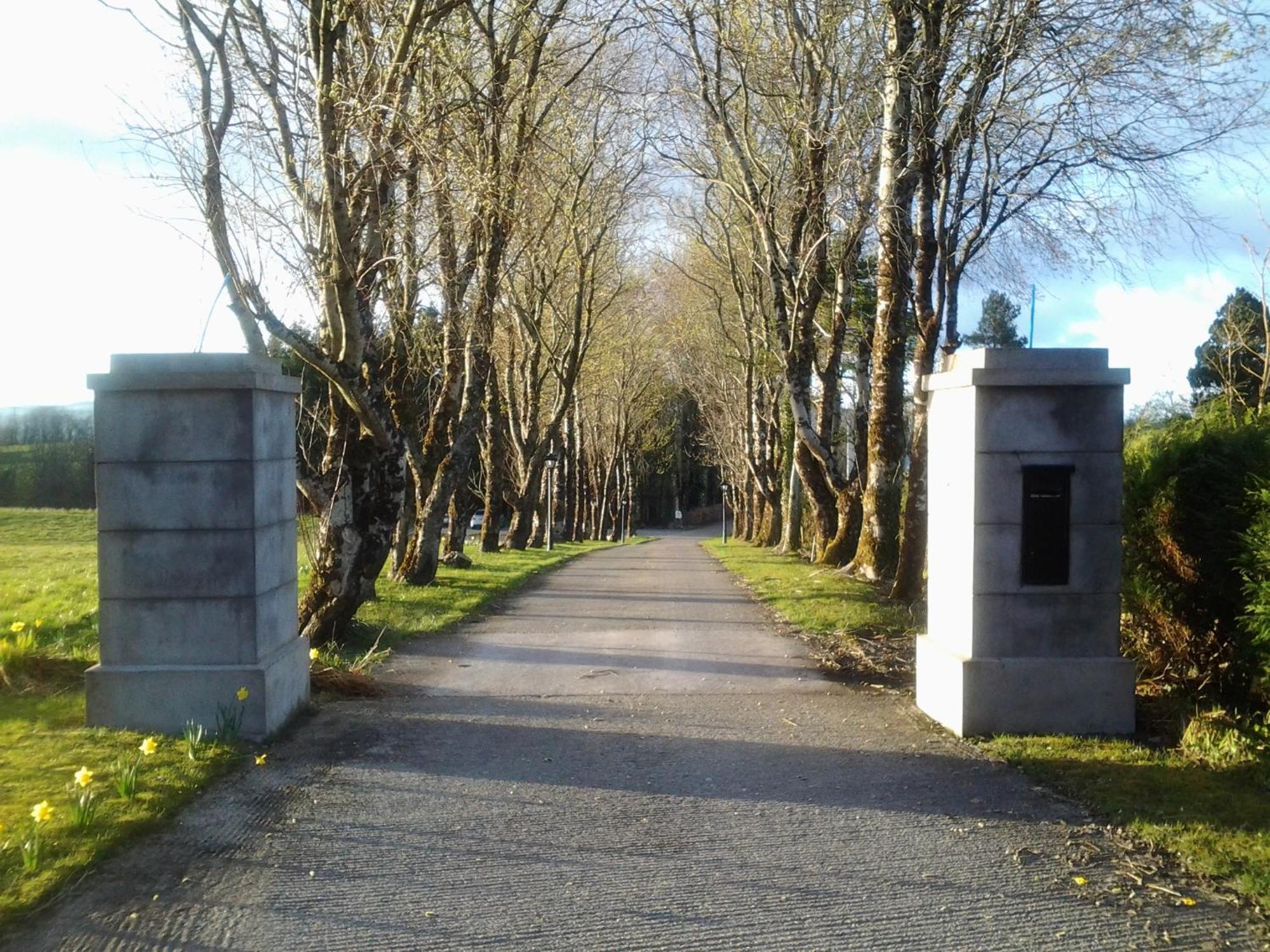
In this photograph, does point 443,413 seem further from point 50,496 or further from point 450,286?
point 50,496

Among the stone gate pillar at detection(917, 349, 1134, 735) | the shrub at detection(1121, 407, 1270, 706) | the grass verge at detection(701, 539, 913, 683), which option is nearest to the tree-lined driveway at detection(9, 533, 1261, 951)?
the stone gate pillar at detection(917, 349, 1134, 735)

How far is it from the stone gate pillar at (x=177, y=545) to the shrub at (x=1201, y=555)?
5974mm

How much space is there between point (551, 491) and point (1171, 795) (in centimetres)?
3344

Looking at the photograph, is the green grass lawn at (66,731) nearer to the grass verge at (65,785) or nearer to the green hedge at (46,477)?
the grass verge at (65,785)

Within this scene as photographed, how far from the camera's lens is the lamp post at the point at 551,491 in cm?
3647

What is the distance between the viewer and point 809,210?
19953mm

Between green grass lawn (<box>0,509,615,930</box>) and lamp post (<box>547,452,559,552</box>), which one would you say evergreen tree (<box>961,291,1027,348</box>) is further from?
green grass lawn (<box>0,509,615,930</box>)

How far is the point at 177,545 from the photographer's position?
23.5 ft

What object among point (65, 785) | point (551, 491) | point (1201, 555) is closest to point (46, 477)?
point (551, 491)

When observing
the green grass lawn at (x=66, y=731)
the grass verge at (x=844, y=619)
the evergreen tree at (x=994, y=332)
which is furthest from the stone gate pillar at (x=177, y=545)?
the evergreen tree at (x=994, y=332)

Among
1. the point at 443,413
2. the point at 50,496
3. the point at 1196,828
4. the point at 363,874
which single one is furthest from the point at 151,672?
the point at 50,496

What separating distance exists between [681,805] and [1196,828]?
2488mm

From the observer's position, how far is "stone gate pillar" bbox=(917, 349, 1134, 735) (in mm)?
7359

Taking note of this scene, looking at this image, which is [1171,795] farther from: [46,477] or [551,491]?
[551,491]
